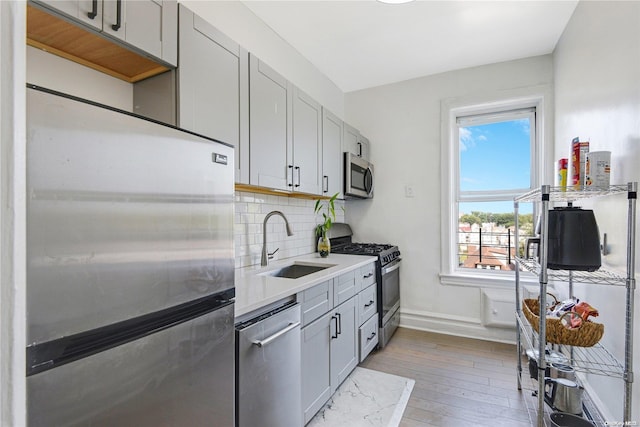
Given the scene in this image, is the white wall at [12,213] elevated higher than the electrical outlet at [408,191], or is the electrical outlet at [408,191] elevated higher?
the electrical outlet at [408,191]

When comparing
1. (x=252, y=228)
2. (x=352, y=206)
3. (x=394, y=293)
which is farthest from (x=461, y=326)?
(x=252, y=228)

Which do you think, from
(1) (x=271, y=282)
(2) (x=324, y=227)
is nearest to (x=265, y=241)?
(1) (x=271, y=282)

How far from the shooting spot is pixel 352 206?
150 inches

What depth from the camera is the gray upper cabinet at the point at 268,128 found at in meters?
1.88

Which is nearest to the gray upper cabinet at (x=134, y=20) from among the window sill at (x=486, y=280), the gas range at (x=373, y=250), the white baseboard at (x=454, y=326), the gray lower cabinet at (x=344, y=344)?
the gray lower cabinet at (x=344, y=344)

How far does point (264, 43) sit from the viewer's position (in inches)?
98.1

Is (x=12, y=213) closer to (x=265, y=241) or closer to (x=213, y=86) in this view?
(x=213, y=86)

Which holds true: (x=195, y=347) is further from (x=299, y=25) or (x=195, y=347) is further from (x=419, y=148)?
(x=419, y=148)

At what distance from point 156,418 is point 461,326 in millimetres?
3101

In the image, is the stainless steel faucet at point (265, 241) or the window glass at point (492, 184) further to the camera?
the window glass at point (492, 184)

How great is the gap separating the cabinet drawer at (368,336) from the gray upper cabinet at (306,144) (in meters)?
1.18

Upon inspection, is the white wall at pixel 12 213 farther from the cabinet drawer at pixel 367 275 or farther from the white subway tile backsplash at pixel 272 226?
the cabinet drawer at pixel 367 275

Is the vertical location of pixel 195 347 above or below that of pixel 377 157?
below

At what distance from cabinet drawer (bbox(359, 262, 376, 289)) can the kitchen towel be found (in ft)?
2.22
